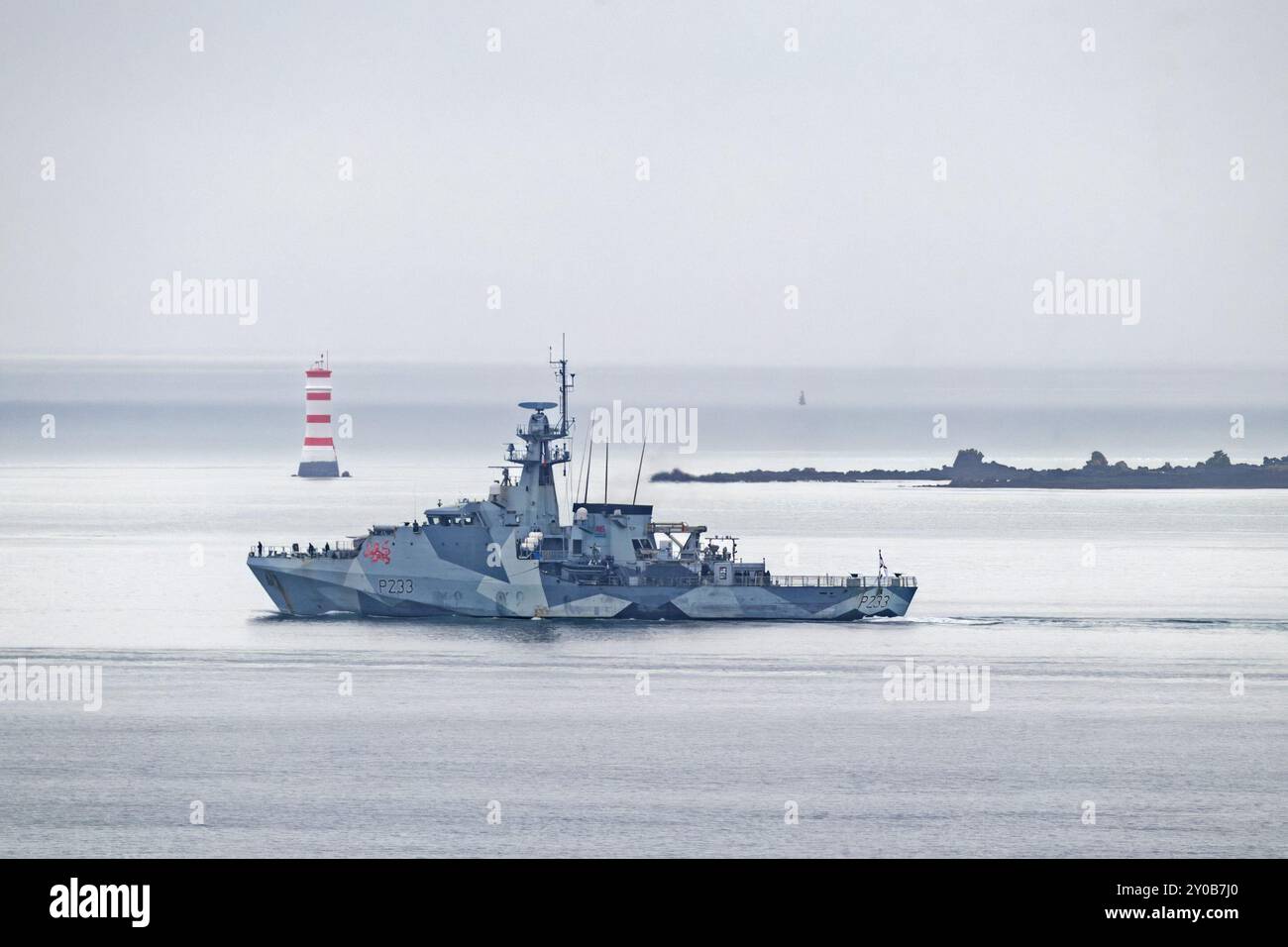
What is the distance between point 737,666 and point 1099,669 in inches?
433

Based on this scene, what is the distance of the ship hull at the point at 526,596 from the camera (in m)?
54.1

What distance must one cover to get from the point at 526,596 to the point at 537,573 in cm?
85

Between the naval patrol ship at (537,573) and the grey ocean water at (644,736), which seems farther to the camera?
the naval patrol ship at (537,573)

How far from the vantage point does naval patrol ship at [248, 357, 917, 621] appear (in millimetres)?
54000

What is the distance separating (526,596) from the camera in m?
54.1

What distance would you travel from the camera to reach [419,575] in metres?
54.1

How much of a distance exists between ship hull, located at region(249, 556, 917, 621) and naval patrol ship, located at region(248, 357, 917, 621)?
0.11 feet

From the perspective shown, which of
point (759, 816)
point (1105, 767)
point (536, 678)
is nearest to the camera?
point (759, 816)

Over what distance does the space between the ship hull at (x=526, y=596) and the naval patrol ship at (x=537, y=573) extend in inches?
1.3

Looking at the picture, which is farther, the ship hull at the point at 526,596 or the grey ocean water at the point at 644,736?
the ship hull at the point at 526,596

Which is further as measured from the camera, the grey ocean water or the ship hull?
the ship hull

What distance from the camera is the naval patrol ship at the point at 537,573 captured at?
54.0m
